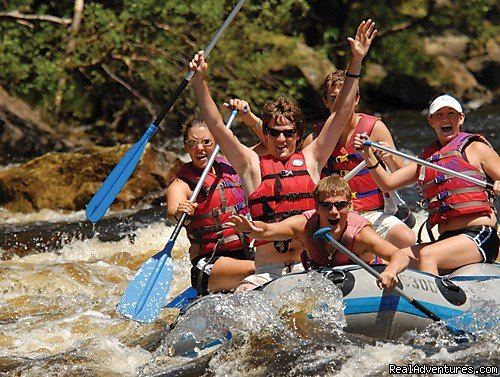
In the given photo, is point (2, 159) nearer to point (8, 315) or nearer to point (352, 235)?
point (8, 315)

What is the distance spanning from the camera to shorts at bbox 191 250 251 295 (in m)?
5.56

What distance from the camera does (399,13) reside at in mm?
18250

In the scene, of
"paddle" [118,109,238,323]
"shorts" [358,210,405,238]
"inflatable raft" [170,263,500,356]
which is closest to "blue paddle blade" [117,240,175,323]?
"paddle" [118,109,238,323]

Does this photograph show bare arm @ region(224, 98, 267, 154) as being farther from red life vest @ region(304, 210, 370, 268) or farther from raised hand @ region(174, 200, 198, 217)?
red life vest @ region(304, 210, 370, 268)

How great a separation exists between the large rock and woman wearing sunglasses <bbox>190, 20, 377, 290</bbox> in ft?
16.5

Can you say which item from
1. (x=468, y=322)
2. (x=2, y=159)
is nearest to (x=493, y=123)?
(x=2, y=159)

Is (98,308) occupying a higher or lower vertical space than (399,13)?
lower

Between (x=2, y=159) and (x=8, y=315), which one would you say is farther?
(x=2, y=159)

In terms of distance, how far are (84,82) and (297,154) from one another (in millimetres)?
9275

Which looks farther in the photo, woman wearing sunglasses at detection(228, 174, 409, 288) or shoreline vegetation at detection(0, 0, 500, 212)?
shoreline vegetation at detection(0, 0, 500, 212)

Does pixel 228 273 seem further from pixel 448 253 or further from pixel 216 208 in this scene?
pixel 448 253

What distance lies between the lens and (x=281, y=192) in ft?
16.8

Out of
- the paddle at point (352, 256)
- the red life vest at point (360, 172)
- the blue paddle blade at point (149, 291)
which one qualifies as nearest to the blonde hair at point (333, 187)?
the paddle at point (352, 256)

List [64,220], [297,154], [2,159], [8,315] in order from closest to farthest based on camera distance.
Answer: [297,154]
[8,315]
[64,220]
[2,159]
